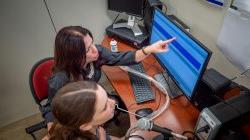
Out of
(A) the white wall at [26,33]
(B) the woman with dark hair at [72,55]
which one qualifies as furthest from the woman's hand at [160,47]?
(A) the white wall at [26,33]

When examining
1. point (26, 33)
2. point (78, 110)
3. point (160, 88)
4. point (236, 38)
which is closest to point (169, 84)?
point (160, 88)

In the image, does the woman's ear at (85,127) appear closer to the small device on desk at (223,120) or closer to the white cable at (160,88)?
the white cable at (160,88)

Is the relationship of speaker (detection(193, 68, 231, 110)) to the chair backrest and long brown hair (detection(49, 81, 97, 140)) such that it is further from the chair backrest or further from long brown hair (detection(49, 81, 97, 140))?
the chair backrest

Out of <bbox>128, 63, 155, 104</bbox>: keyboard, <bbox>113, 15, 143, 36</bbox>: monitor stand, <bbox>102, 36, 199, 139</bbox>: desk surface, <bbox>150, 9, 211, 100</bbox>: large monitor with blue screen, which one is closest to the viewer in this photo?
<bbox>150, 9, 211, 100</bbox>: large monitor with blue screen

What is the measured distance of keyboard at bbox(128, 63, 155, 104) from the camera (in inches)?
55.0

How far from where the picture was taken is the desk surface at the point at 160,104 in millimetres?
1243

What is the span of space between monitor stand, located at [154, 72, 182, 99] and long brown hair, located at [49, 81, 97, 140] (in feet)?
2.08

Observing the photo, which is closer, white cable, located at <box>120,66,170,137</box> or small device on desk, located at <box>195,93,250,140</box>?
small device on desk, located at <box>195,93,250,140</box>

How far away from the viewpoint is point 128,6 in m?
1.97

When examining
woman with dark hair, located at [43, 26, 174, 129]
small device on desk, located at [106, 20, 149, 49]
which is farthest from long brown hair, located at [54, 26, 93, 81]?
small device on desk, located at [106, 20, 149, 49]

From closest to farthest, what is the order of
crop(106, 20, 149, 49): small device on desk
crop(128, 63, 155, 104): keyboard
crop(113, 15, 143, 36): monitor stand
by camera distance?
1. crop(128, 63, 155, 104): keyboard
2. crop(106, 20, 149, 49): small device on desk
3. crop(113, 15, 143, 36): monitor stand

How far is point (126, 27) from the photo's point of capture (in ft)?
6.85

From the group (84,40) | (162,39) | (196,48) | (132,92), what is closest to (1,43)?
(84,40)

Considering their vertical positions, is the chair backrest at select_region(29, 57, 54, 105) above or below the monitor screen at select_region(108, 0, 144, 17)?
below
